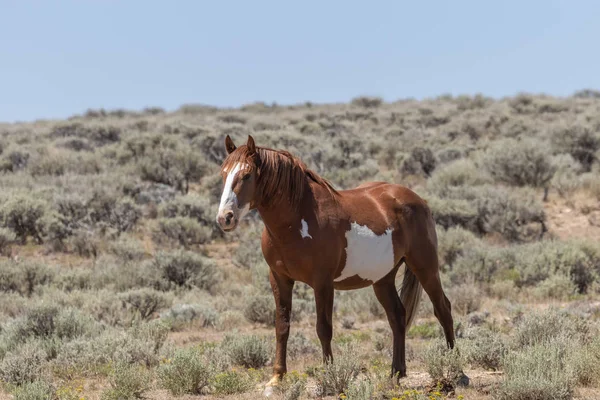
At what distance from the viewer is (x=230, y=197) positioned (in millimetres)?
4570

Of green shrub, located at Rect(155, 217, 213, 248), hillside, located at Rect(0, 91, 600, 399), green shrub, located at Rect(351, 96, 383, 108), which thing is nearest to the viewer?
hillside, located at Rect(0, 91, 600, 399)

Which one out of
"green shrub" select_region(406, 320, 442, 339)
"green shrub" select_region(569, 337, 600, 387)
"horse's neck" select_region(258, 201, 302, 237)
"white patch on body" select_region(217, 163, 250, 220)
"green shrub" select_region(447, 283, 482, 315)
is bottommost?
"green shrub" select_region(406, 320, 442, 339)

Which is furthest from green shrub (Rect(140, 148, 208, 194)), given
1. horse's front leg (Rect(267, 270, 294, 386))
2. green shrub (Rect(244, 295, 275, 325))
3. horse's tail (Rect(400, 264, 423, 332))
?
horse's front leg (Rect(267, 270, 294, 386))

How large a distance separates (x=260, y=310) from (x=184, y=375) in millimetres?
3828

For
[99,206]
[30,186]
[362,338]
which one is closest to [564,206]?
[362,338]

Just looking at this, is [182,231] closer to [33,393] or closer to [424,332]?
[424,332]

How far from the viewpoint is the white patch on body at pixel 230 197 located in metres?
4.53

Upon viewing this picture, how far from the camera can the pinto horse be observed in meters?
4.86

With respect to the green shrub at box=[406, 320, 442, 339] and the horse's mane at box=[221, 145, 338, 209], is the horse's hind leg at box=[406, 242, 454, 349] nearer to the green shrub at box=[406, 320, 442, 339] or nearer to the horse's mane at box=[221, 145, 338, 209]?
the horse's mane at box=[221, 145, 338, 209]

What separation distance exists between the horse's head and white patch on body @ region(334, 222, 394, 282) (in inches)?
38.7

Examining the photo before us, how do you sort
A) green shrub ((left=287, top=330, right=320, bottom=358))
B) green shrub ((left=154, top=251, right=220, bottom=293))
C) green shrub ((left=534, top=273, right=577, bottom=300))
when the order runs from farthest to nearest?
green shrub ((left=154, top=251, right=220, bottom=293))
green shrub ((left=534, top=273, right=577, bottom=300))
green shrub ((left=287, top=330, right=320, bottom=358))

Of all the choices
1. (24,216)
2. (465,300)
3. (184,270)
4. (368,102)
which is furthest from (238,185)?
(368,102)

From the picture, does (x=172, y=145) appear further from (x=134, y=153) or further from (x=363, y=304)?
(x=363, y=304)

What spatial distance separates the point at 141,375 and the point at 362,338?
3.46m
